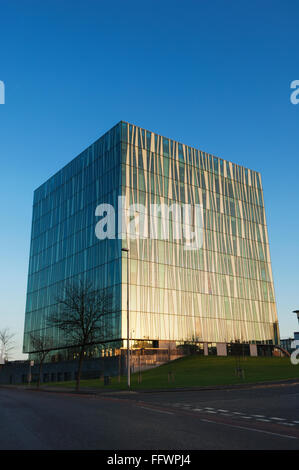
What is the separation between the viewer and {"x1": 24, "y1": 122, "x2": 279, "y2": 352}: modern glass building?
68562 mm

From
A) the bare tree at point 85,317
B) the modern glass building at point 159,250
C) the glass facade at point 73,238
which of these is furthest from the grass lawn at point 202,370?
the glass facade at point 73,238

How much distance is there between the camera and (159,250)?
71312 millimetres

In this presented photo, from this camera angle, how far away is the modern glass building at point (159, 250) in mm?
68562

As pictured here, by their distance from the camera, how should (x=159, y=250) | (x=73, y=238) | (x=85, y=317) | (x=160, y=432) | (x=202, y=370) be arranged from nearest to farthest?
(x=160, y=432) → (x=202, y=370) → (x=85, y=317) → (x=159, y=250) → (x=73, y=238)

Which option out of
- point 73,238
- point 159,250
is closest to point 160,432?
point 159,250

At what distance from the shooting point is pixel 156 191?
74.6 metres

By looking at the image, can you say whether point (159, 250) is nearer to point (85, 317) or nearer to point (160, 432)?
point (85, 317)

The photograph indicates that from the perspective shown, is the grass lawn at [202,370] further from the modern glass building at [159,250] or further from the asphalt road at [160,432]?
the asphalt road at [160,432]

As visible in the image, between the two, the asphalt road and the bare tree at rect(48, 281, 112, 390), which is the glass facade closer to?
the bare tree at rect(48, 281, 112, 390)

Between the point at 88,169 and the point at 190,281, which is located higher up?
the point at 88,169
